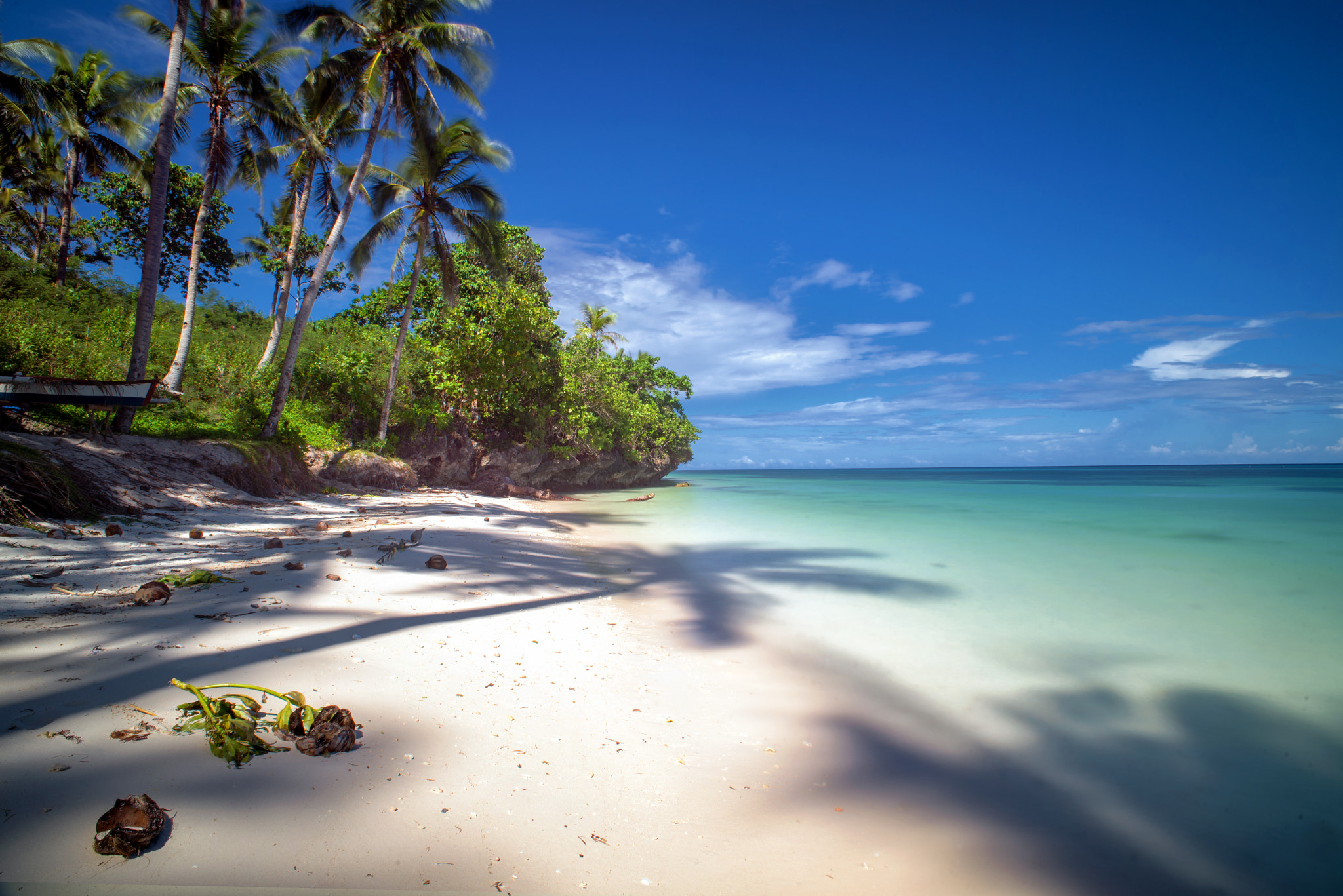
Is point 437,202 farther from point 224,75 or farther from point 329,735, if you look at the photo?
point 329,735

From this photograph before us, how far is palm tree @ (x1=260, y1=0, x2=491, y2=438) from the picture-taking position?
11.6 meters

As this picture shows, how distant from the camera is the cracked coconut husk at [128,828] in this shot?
1.29 m

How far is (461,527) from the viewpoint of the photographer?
794 centimetres

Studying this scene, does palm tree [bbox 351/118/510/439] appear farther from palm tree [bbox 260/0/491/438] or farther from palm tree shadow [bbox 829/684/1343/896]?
palm tree shadow [bbox 829/684/1343/896]

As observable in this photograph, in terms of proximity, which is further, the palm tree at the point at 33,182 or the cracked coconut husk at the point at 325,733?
the palm tree at the point at 33,182

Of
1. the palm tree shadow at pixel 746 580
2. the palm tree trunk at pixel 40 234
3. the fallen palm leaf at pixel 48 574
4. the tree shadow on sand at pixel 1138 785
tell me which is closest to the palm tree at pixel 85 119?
the palm tree trunk at pixel 40 234

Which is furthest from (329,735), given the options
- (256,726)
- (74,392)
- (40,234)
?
(40,234)

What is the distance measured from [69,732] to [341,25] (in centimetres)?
1547

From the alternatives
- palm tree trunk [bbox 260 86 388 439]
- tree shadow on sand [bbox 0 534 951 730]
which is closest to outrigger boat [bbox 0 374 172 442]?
palm tree trunk [bbox 260 86 388 439]

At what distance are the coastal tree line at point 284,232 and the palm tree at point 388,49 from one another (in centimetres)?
4

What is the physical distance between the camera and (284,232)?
19375 millimetres

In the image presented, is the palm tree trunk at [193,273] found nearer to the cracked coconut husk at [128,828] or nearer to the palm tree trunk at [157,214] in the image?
the palm tree trunk at [157,214]

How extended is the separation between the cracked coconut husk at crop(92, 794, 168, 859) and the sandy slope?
1.0 inches

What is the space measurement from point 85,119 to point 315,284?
1307 cm
